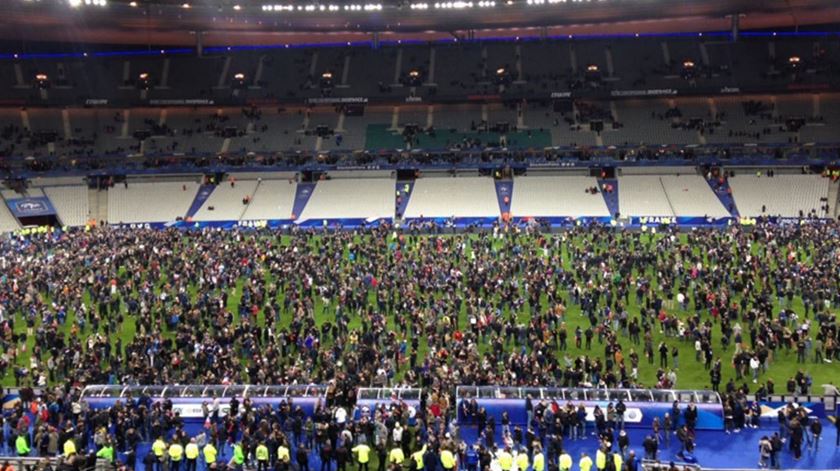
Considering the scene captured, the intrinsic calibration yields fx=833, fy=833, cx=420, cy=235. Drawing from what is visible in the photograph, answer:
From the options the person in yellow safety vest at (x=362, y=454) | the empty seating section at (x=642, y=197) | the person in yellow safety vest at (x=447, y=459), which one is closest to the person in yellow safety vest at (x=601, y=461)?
the person in yellow safety vest at (x=447, y=459)

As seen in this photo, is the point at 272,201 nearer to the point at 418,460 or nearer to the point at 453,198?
the point at 453,198

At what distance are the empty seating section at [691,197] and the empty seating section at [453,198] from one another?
391 inches

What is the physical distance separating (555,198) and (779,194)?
15.3 meters

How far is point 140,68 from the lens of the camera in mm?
71312

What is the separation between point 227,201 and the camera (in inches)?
2430

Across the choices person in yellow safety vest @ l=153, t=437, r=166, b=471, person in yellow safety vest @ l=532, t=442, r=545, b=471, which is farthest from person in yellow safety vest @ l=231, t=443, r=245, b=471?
person in yellow safety vest @ l=532, t=442, r=545, b=471

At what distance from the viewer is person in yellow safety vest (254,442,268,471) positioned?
20703 millimetres

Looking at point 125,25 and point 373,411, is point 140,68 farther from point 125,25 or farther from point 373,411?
point 373,411

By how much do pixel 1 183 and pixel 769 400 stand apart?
56.3 meters

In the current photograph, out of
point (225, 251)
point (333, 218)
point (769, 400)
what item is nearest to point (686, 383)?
point (769, 400)

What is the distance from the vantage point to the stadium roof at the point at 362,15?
5750cm

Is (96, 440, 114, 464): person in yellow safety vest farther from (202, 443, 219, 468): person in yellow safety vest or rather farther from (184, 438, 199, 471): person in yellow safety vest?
(202, 443, 219, 468): person in yellow safety vest

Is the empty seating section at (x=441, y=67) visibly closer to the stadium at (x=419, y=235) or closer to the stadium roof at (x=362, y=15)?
the stadium at (x=419, y=235)

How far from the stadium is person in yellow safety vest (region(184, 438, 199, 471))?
26 centimetres
